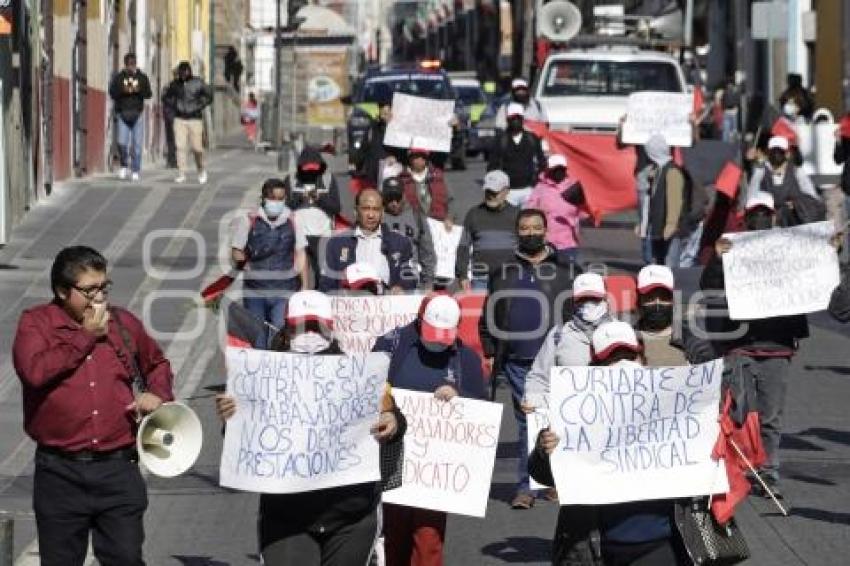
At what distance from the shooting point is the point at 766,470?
14438 mm

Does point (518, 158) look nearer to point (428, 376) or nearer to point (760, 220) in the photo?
point (760, 220)

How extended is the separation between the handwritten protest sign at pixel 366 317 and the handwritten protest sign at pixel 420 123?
12.4 m

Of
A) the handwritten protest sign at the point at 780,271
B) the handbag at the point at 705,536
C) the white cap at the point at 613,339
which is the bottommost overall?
the handbag at the point at 705,536

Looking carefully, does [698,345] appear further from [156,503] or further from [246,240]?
[246,240]

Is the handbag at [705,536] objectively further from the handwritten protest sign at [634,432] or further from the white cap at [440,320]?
the white cap at [440,320]

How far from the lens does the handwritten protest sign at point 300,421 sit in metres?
9.75

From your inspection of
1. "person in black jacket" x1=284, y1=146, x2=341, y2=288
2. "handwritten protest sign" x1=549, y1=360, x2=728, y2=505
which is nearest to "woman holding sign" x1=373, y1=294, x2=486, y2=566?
"handwritten protest sign" x1=549, y1=360, x2=728, y2=505

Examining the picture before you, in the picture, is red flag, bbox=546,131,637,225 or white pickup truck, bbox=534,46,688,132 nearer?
red flag, bbox=546,131,637,225

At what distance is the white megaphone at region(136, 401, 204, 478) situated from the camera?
9711 millimetres

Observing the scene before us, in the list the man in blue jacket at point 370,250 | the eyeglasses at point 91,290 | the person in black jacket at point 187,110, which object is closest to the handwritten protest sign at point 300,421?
the eyeglasses at point 91,290

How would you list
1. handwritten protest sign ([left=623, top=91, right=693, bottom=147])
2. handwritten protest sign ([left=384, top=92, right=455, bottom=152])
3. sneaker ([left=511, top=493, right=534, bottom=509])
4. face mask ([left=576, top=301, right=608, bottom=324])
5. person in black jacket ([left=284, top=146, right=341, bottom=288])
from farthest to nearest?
handwritten protest sign ([left=623, top=91, right=693, bottom=147]) < handwritten protest sign ([left=384, top=92, right=455, bottom=152]) < person in black jacket ([left=284, top=146, right=341, bottom=288]) < sneaker ([left=511, top=493, right=534, bottom=509]) < face mask ([left=576, top=301, right=608, bottom=324])

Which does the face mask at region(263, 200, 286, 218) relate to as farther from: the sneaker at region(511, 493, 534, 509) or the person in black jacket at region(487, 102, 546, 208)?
the person in black jacket at region(487, 102, 546, 208)

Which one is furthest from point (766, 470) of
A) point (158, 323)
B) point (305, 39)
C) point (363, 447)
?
point (305, 39)

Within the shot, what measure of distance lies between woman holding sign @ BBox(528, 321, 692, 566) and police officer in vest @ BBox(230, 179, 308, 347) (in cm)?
847
